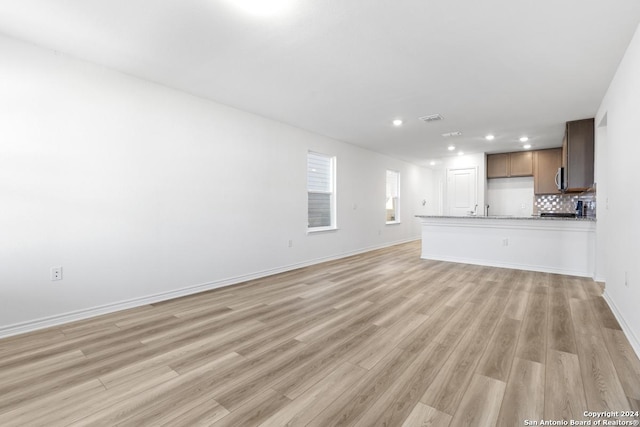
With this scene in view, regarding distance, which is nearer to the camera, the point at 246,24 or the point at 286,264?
the point at 246,24

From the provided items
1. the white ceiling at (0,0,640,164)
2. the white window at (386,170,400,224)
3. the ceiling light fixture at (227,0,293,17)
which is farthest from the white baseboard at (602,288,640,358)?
the white window at (386,170,400,224)

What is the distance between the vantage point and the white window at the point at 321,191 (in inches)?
218

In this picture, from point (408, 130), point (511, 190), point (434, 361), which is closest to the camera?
point (434, 361)

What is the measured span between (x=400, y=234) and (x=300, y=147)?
4508 mm

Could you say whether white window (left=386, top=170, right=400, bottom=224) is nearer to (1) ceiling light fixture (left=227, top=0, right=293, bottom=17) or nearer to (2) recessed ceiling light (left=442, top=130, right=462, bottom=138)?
(2) recessed ceiling light (left=442, top=130, right=462, bottom=138)

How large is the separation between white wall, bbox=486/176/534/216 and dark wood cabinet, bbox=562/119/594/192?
280cm

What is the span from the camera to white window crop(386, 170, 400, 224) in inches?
324

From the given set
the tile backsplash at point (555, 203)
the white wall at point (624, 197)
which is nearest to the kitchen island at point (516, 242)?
the white wall at point (624, 197)

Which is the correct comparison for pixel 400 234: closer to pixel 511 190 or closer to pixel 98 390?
pixel 511 190

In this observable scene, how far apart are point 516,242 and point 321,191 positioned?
11.6ft

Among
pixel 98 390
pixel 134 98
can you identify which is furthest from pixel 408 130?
pixel 98 390

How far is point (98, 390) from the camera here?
1743mm

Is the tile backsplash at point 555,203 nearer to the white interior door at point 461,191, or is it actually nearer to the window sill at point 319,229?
the white interior door at point 461,191

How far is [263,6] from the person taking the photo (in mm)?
2061
